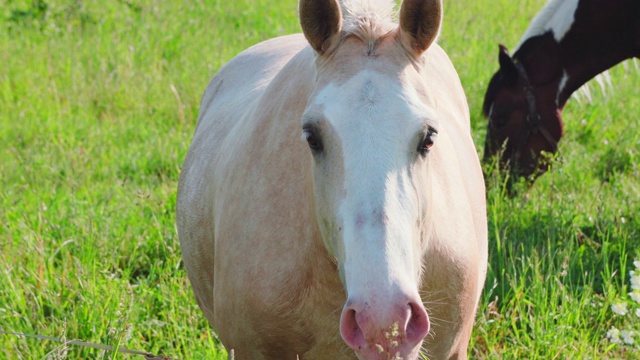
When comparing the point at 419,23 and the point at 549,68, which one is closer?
the point at 419,23

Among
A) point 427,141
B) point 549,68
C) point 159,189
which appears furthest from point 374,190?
point 549,68

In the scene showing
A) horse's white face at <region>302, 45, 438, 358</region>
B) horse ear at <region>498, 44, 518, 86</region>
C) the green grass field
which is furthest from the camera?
horse ear at <region>498, 44, 518, 86</region>

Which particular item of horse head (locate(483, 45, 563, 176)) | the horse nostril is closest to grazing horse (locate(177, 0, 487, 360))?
the horse nostril

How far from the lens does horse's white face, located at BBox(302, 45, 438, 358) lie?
201cm

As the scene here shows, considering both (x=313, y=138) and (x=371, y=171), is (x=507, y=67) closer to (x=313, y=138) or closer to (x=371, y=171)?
(x=313, y=138)

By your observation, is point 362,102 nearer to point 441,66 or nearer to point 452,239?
point 452,239

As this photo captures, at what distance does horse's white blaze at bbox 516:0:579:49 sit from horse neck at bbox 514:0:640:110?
30 mm

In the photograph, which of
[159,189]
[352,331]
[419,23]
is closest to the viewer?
[352,331]

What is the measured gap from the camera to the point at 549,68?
5.72 meters

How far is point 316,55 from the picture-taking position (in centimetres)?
265

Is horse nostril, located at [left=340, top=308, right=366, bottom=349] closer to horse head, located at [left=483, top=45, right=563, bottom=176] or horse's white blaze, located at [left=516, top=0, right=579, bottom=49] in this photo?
horse head, located at [left=483, top=45, right=563, bottom=176]

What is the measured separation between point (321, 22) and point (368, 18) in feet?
0.50

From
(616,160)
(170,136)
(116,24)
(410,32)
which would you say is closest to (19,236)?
(170,136)

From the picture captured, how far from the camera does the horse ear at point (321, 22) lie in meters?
2.53
